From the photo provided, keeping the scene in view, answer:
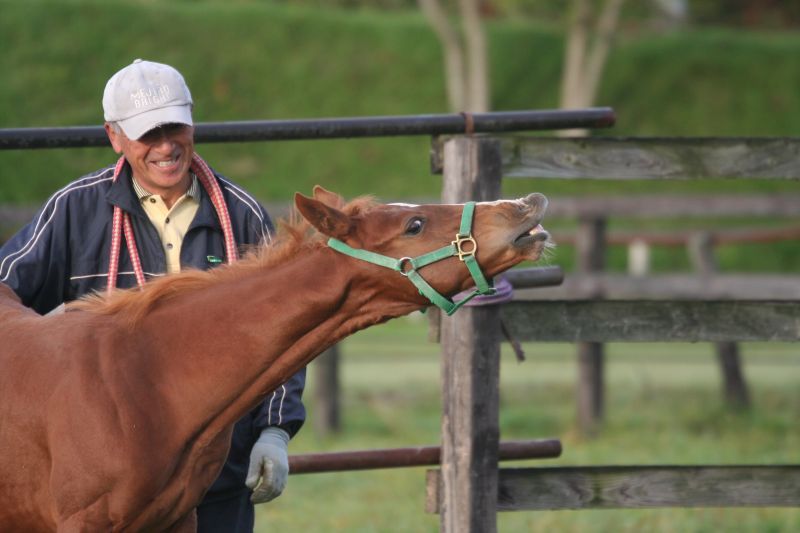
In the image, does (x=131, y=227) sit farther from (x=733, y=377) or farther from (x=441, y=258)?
(x=733, y=377)

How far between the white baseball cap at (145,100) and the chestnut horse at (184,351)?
0.50 m

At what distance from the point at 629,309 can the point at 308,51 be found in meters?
18.9

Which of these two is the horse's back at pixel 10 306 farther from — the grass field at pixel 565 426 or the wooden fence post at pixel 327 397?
the wooden fence post at pixel 327 397

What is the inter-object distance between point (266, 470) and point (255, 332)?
1.50 ft

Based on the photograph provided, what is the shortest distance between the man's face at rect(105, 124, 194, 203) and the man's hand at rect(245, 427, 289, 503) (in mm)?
812

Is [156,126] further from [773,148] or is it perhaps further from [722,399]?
[722,399]

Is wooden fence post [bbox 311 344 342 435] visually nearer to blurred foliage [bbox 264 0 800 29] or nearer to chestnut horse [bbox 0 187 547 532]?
chestnut horse [bbox 0 187 547 532]

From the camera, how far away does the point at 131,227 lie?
376cm

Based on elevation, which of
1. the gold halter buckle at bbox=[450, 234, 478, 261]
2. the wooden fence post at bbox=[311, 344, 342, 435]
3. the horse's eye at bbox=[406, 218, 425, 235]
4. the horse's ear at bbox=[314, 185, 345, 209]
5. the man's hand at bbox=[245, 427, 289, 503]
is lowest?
the wooden fence post at bbox=[311, 344, 342, 435]

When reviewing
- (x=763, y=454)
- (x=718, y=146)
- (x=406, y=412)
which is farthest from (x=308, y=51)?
(x=718, y=146)

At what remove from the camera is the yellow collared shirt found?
3775 millimetres

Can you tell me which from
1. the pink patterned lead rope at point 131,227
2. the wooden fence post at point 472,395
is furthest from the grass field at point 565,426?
the pink patterned lead rope at point 131,227

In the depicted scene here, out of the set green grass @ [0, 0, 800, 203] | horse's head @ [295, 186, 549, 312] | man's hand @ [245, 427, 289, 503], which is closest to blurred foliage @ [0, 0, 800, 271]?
green grass @ [0, 0, 800, 203]

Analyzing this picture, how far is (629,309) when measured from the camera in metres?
4.34
